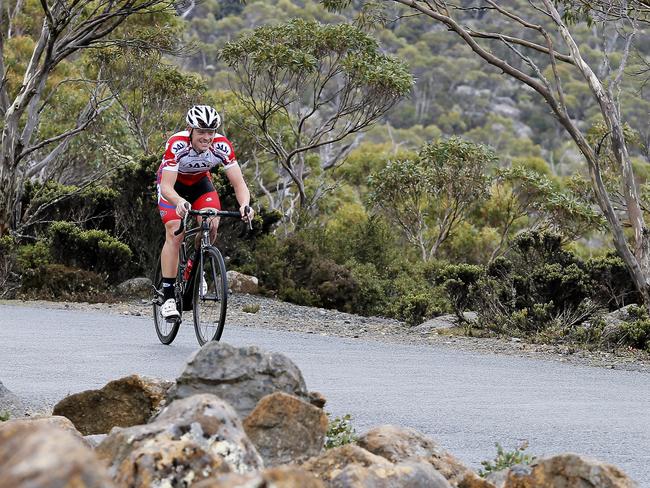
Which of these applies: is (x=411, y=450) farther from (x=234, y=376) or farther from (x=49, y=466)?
(x=49, y=466)

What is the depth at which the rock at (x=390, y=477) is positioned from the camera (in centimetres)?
327

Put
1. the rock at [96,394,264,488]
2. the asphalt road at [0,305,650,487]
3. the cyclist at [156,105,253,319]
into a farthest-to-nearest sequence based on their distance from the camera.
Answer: the cyclist at [156,105,253,319] → the asphalt road at [0,305,650,487] → the rock at [96,394,264,488]

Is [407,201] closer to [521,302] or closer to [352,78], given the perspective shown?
[352,78]

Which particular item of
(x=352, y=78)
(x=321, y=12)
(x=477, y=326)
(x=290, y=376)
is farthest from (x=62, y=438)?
(x=321, y=12)

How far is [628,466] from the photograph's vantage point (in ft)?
19.0

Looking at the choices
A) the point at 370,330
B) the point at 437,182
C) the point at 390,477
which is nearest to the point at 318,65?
the point at 437,182

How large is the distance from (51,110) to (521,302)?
2489 centimetres

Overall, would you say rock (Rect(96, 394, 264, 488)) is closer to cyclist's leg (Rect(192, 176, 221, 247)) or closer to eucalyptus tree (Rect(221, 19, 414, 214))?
cyclist's leg (Rect(192, 176, 221, 247))

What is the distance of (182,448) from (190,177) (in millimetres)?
7284

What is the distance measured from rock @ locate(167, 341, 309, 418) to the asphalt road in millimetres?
724

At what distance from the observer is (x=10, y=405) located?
631 centimetres

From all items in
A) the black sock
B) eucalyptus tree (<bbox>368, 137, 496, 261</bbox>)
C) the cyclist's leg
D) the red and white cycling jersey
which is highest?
eucalyptus tree (<bbox>368, 137, 496, 261</bbox>)

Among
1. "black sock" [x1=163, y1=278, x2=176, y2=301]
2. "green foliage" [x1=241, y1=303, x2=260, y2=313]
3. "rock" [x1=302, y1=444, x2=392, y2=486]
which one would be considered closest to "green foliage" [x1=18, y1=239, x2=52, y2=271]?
"green foliage" [x1=241, y1=303, x2=260, y2=313]

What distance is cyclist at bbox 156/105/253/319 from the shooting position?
948 centimetres
